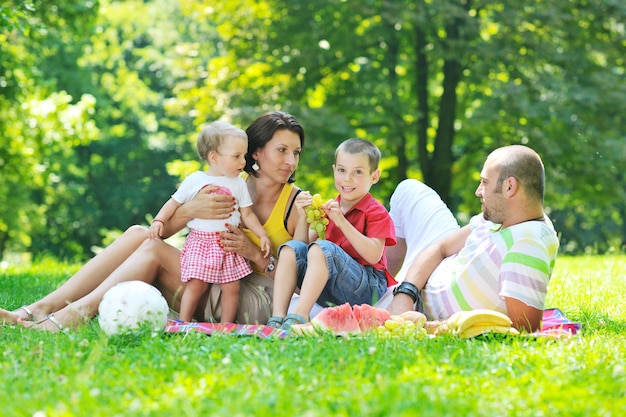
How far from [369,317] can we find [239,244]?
956 mm

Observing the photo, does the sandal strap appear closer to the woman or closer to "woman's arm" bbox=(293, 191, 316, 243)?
the woman

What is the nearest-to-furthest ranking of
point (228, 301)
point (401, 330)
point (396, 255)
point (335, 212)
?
1. point (401, 330)
2. point (335, 212)
3. point (228, 301)
4. point (396, 255)

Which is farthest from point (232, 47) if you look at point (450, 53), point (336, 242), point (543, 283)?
point (543, 283)

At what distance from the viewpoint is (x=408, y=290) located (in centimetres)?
460

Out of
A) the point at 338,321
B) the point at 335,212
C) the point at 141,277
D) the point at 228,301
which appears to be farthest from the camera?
the point at 228,301

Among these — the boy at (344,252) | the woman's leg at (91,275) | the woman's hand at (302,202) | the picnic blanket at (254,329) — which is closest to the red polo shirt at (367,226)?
the boy at (344,252)

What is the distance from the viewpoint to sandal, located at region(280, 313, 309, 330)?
4160mm

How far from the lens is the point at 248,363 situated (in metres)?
3.16

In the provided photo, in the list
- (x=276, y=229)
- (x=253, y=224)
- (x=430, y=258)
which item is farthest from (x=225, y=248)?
(x=430, y=258)

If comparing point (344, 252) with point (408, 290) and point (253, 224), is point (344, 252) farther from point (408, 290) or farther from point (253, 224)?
point (253, 224)

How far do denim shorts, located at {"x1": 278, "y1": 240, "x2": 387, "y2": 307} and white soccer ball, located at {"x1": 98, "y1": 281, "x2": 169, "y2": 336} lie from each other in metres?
0.84

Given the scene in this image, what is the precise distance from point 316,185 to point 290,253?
11875 millimetres

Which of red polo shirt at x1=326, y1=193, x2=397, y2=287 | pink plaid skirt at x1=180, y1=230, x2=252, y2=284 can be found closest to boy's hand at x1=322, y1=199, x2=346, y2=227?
red polo shirt at x1=326, y1=193, x2=397, y2=287

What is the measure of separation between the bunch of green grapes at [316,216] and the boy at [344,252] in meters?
0.05
